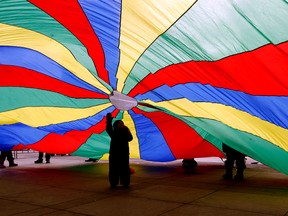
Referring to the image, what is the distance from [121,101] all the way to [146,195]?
222cm

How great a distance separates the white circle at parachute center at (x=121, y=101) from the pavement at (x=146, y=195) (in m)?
1.62

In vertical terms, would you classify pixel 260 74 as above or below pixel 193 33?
below

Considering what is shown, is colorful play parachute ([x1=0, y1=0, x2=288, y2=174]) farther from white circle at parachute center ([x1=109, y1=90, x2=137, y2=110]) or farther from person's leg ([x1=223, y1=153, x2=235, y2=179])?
person's leg ([x1=223, y1=153, x2=235, y2=179])

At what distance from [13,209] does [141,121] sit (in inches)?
162

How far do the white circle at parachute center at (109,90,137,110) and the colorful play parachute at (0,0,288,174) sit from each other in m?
0.02

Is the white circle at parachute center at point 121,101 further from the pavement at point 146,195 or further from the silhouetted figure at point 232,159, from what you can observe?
the silhouetted figure at point 232,159

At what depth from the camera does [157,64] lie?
4426mm

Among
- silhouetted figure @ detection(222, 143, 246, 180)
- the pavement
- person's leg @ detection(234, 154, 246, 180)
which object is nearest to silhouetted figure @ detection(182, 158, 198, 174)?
the pavement

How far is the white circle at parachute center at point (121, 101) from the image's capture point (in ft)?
21.4

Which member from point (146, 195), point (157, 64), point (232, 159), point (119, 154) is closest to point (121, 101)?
point (119, 154)

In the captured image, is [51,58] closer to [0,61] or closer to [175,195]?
[0,61]

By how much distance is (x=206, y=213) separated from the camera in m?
4.15

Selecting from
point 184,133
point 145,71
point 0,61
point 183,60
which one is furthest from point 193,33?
point 184,133

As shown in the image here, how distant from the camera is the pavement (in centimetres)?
426
